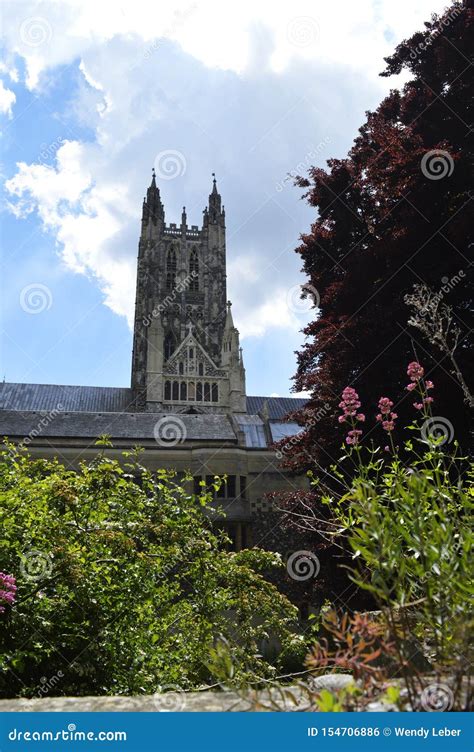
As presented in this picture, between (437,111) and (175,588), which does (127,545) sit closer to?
(175,588)

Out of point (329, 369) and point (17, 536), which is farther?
point (329, 369)

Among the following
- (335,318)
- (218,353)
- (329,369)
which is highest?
(218,353)

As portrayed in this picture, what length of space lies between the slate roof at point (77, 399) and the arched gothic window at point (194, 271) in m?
19.4

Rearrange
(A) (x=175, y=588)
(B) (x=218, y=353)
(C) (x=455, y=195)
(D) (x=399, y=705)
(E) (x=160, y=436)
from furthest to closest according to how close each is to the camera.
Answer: (B) (x=218, y=353), (E) (x=160, y=436), (C) (x=455, y=195), (A) (x=175, y=588), (D) (x=399, y=705)

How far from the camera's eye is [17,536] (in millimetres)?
5438

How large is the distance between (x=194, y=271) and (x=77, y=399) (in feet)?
87.1

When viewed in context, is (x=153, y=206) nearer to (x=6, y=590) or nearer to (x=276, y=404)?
(x=276, y=404)

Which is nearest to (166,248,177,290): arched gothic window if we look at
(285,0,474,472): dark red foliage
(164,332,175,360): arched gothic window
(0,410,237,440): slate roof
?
(164,332,175,360): arched gothic window

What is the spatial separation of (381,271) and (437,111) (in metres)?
4.06

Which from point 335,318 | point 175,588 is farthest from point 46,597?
point 335,318

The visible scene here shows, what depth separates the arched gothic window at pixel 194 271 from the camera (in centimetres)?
7932

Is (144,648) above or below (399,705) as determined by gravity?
below

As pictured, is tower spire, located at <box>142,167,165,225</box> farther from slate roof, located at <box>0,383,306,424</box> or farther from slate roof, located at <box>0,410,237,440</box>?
slate roof, located at <box>0,410,237,440</box>

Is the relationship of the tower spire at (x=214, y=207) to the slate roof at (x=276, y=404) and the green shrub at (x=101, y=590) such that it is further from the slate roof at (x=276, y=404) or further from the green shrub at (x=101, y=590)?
the green shrub at (x=101, y=590)
